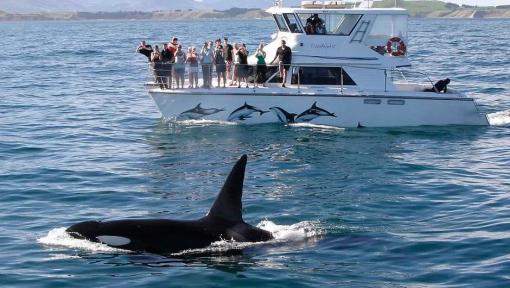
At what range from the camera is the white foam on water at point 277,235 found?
52.5 feet

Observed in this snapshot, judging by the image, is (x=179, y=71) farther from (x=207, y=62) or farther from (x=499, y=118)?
(x=499, y=118)

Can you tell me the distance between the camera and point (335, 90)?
110 ft

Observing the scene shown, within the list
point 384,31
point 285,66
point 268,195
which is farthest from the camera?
point 384,31

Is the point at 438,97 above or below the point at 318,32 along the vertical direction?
below

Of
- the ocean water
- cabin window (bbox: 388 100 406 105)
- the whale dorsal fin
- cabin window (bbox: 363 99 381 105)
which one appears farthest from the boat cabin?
the whale dorsal fin

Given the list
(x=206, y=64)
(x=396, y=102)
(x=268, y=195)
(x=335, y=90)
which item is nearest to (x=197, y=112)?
(x=206, y=64)

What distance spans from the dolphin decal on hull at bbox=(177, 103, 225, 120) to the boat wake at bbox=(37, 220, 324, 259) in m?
14.8

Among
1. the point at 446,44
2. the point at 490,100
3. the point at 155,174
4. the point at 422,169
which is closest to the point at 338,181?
the point at 422,169

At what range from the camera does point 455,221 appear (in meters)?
19.5

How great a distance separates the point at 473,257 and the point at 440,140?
15241 millimetres

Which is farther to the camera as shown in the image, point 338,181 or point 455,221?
point 338,181

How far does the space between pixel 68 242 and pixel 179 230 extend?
7.42ft

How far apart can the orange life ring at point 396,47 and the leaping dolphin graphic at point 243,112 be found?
232 inches

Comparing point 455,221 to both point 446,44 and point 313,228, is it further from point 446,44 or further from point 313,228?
point 446,44
